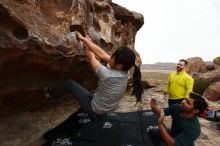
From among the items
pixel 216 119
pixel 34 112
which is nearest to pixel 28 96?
pixel 34 112

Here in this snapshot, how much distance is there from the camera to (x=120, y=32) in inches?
422

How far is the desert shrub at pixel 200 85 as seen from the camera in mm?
29750

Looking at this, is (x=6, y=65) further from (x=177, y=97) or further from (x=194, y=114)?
(x=177, y=97)

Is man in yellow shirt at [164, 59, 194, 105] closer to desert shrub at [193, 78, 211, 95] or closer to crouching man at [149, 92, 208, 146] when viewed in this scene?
crouching man at [149, 92, 208, 146]

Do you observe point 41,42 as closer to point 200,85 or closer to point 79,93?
point 79,93

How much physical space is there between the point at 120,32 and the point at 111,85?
5885 millimetres

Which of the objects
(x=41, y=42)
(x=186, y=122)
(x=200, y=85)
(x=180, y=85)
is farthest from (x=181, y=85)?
(x=200, y=85)

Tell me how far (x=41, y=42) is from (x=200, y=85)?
2647 cm

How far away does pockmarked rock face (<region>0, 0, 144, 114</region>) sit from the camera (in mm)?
5469

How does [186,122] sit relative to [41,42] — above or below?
below

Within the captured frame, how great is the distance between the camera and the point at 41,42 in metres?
5.86

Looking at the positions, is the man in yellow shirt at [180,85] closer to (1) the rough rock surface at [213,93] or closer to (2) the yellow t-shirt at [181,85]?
(2) the yellow t-shirt at [181,85]

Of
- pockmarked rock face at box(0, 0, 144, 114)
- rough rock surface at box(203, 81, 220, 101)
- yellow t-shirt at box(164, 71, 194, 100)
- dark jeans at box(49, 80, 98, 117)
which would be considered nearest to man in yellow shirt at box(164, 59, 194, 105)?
yellow t-shirt at box(164, 71, 194, 100)

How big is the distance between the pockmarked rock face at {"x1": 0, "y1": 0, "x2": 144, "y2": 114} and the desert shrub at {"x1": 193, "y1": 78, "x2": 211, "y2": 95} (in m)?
23.3
